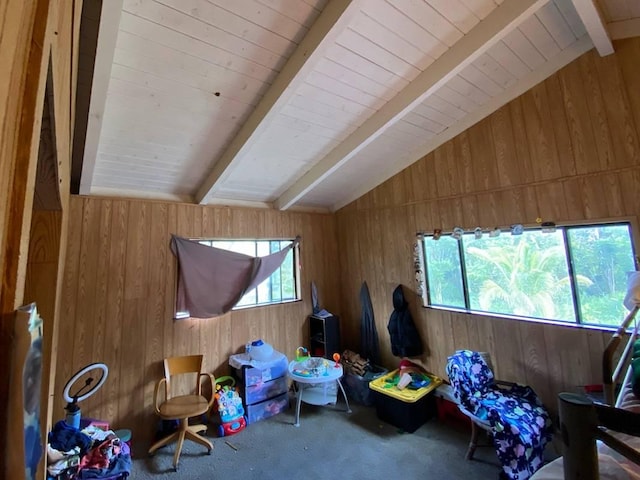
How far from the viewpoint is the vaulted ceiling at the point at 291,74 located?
63.3 inches

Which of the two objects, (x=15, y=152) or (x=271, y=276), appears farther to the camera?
(x=271, y=276)

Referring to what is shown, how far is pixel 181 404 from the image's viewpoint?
8.64ft

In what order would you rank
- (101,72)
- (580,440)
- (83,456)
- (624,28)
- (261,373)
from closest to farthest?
(580,440) → (101,72) → (83,456) → (624,28) → (261,373)

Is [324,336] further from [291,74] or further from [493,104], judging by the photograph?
[493,104]

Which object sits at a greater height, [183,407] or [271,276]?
[271,276]

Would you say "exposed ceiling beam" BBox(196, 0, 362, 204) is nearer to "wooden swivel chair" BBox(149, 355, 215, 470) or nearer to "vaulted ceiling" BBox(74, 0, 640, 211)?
"vaulted ceiling" BBox(74, 0, 640, 211)

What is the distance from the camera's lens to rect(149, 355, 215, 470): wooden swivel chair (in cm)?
250

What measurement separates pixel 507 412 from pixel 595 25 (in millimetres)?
2832

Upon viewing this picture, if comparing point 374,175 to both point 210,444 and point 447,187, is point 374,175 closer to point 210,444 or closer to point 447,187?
point 447,187

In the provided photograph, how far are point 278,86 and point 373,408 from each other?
132 inches

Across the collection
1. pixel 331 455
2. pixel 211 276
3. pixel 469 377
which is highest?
pixel 211 276

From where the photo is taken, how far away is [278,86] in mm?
1955

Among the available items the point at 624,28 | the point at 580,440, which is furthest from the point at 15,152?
the point at 624,28

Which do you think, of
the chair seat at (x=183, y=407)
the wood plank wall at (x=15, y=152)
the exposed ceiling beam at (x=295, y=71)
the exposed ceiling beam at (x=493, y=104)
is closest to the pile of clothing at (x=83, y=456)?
the chair seat at (x=183, y=407)
